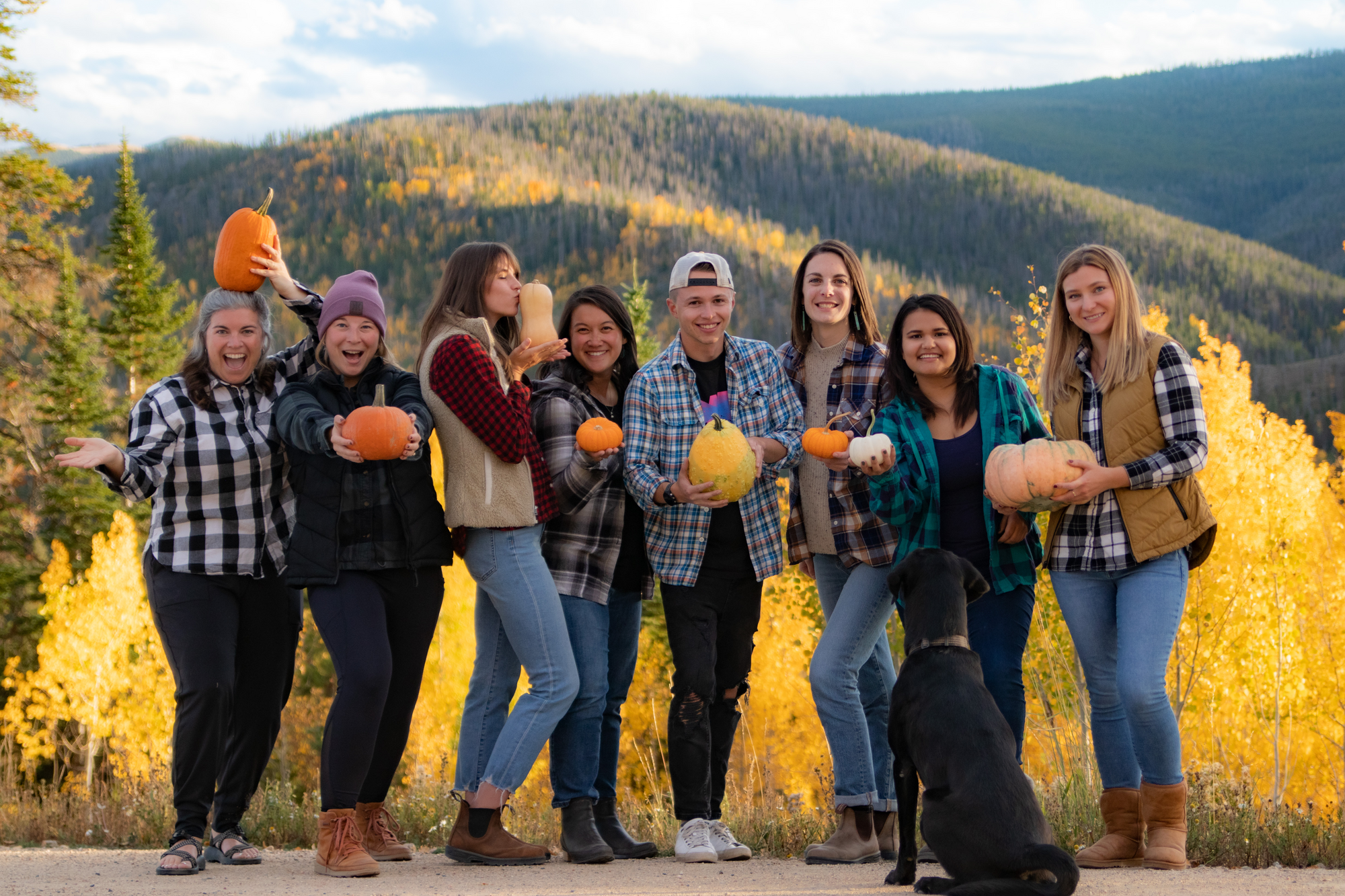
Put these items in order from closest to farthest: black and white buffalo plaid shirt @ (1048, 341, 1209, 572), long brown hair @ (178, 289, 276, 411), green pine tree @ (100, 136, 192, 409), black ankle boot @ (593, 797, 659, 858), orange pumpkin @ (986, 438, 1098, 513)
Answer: orange pumpkin @ (986, 438, 1098, 513), black and white buffalo plaid shirt @ (1048, 341, 1209, 572), long brown hair @ (178, 289, 276, 411), black ankle boot @ (593, 797, 659, 858), green pine tree @ (100, 136, 192, 409)

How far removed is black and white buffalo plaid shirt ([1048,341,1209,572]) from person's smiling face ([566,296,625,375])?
2.35 meters

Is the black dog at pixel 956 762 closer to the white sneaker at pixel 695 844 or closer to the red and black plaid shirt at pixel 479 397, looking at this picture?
the white sneaker at pixel 695 844

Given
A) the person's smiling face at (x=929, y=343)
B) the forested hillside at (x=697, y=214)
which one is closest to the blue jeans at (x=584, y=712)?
the person's smiling face at (x=929, y=343)

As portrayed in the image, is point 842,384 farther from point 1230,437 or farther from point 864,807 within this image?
point 1230,437

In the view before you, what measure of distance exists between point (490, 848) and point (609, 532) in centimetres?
159

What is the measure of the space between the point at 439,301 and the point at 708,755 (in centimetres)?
258

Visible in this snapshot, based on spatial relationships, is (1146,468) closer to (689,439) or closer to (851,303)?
(851,303)

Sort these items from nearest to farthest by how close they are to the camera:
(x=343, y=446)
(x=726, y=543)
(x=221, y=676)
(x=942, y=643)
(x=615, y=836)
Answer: (x=942, y=643)
(x=343, y=446)
(x=221, y=676)
(x=726, y=543)
(x=615, y=836)

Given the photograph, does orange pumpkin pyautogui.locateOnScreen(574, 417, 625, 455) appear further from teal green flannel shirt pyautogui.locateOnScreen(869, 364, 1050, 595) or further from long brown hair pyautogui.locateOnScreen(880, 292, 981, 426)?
long brown hair pyautogui.locateOnScreen(880, 292, 981, 426)

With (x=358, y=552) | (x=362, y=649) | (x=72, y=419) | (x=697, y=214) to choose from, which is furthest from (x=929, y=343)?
(x=697, y=214)

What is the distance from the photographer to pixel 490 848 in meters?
5.04

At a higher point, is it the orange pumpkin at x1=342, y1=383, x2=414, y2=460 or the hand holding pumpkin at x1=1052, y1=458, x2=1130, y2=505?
the orange pumpkin at x1=342, y1=383, x2=414, y2=460

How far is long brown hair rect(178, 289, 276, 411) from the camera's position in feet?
16.8

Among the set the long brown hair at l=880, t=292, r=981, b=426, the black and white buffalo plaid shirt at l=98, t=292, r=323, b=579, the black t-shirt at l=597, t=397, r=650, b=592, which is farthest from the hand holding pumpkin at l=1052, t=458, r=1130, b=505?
the black and white buffalo plaid shirt at l=98, t=292, r=323, b=579
